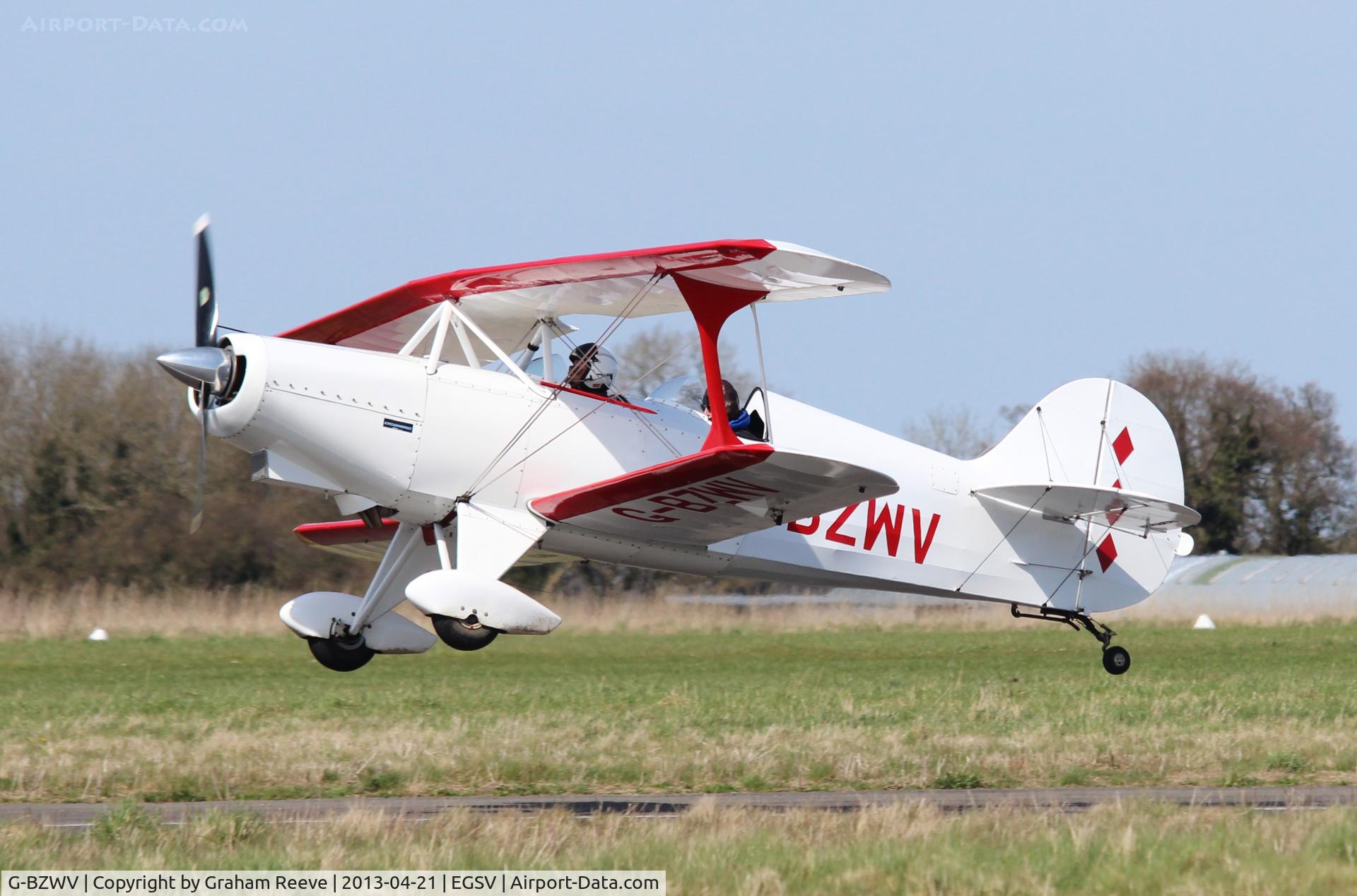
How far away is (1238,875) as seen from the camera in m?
6.48

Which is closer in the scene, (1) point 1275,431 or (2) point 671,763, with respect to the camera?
(2) point 671,763

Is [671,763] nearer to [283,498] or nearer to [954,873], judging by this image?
[954,873]

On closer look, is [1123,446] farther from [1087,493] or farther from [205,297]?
[205,297]

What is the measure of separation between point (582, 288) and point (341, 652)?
3450 mm

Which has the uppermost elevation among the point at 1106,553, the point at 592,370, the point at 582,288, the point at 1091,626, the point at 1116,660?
the point at 582,288

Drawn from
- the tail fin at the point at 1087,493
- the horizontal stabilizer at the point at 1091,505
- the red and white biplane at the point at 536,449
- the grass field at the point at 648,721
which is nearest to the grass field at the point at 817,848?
the red and white biplane at the point at 536,449

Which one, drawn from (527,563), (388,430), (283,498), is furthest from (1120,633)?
(388,430)

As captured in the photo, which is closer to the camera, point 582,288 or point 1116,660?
point 582,288

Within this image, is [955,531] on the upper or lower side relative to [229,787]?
upper

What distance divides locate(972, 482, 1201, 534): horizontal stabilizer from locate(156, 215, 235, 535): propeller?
7.61 metres

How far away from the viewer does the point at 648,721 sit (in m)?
14.6

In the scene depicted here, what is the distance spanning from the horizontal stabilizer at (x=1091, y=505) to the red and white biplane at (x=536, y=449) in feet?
0.27

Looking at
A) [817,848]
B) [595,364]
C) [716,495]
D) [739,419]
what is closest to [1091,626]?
[739,419]

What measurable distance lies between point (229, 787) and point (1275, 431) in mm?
51259
